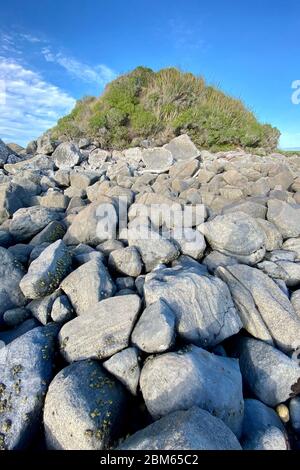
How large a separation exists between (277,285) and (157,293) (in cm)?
185

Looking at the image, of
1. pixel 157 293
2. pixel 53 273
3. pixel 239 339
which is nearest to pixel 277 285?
pixel 239 339

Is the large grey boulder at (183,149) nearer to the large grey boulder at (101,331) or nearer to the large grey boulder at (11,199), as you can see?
the large grey boulder at (11,199)

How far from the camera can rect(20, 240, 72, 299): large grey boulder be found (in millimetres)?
3920

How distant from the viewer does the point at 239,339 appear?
3.78 m

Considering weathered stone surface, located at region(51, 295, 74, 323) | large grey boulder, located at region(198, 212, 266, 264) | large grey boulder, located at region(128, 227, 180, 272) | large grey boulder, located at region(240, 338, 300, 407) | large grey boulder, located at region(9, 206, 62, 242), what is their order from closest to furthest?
large grey boulder, located at region(240, 338, 300, 407), weathered stone surface, located at region(51, 295, 74, 323), large grey boulder, located at region(128, 227, 180, 272), large grey boulder, located at region(198, 212, 266, 264), large grey boulder, located at region(9, 206, 62, 242)

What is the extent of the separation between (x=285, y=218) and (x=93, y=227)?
344cm

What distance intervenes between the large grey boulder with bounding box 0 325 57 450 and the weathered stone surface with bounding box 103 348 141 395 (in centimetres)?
61

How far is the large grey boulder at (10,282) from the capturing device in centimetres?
403

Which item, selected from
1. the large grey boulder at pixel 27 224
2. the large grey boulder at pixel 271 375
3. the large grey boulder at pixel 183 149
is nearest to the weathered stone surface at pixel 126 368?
the large grey boulder at pixel 271 375

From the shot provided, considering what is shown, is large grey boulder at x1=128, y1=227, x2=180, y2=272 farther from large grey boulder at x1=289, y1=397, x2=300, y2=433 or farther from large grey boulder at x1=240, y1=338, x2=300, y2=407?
large grey boulder at x1=289, y1=397, x2=300, y2=433

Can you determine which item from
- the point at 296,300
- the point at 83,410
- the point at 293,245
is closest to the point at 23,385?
the point at 83,410

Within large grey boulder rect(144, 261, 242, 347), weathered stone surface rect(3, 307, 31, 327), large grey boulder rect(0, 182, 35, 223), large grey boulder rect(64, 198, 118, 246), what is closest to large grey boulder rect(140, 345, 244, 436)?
large grey boulder rect(144, 261, 242, 347)

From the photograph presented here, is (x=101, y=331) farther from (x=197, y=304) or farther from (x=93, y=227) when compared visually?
(x=93, y=227)
